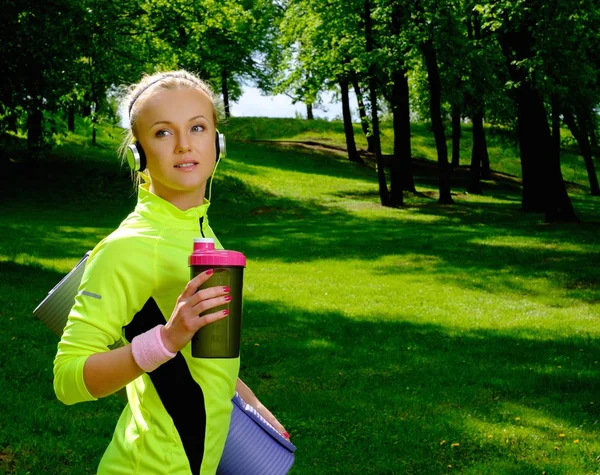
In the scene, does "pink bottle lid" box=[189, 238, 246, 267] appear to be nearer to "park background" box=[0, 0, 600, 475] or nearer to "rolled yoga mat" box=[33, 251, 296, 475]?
"rolled yoga mat" box=[33, 251, 296, 475]

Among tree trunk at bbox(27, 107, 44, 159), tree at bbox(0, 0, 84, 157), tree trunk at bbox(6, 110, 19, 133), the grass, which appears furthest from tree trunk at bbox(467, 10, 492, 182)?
tree trunk at bbox(6, 110, 19, 133)

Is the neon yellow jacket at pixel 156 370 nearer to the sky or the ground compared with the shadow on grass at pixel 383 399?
nearer to the sky

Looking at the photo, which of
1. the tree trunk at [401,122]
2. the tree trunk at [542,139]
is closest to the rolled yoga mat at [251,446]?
the tree trunk at [542,139]

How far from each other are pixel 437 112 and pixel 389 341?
21.2 m

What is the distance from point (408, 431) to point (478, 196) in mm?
31457

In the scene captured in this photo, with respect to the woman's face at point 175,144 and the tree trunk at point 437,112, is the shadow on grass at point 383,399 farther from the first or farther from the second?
the tree trunk at point 437,112

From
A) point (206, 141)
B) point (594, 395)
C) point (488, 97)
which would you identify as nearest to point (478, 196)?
point (488, 97)

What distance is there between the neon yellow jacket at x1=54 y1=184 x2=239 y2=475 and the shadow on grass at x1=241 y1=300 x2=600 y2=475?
14.0ft

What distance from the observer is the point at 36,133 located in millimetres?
17344

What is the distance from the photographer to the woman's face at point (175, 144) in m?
2.63

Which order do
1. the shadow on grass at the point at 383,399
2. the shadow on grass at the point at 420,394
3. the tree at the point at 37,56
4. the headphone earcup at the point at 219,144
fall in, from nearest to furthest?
the headphone earcup at the point at 219,144, the shadow on grass at the point at 383,399, the shadow on grass at the point at 420,394, the tree at the point at 37,56

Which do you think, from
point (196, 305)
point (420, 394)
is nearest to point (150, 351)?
point (196, 305)

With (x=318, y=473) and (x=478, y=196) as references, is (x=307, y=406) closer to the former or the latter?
(x=318, y=473)

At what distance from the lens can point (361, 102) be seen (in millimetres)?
39031
